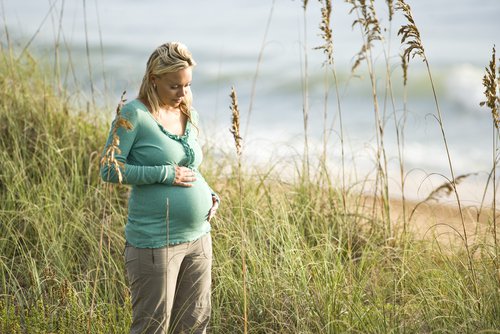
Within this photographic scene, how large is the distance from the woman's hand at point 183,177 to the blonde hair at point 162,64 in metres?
0.30

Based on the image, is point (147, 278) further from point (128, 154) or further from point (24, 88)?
point (24, 88)

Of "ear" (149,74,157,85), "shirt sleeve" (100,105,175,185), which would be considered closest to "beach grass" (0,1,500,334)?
"shirt sleeve" (100,105,175,185)

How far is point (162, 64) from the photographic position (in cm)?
328

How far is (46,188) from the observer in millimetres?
5152

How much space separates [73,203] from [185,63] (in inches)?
88.3

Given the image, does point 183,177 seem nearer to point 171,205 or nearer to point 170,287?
point 171,205

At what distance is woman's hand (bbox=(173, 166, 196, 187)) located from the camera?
3322 mm

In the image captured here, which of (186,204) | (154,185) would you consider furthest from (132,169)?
(186,204)

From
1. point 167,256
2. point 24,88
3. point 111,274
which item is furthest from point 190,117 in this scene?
point 24,88

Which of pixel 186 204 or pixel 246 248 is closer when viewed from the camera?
pixel 186 204

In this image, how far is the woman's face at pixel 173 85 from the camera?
3.30 meters

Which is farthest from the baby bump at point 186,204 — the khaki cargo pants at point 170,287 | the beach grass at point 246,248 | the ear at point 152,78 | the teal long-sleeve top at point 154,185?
the ear at point 152,78

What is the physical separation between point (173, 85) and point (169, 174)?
0.41 meters

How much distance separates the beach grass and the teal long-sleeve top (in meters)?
0.22
